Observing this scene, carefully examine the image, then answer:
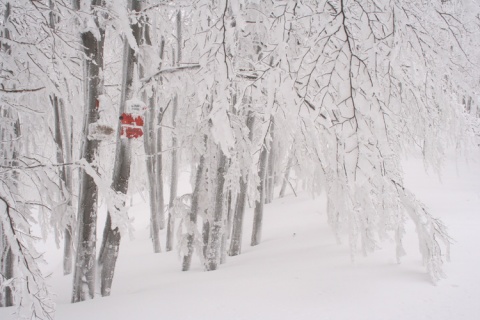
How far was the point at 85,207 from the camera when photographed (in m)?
4.32

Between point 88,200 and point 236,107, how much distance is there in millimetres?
3333

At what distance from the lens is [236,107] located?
1.82m

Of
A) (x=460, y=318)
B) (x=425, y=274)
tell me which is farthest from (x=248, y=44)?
(x=460, y=318)

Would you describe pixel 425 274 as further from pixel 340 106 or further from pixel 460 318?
pixel 340 106

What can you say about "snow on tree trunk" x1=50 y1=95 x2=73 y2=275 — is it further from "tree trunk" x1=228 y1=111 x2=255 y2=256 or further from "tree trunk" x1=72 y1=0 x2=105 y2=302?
"tree trunk" x1=228 y1=111 x2=255 y2=256

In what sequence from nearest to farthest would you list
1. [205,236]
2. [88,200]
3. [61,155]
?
[88,200]
[205,236]
[61,155]

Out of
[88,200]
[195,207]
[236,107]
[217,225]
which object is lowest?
[217,225]

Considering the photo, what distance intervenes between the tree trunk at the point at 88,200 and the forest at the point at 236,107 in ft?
0.06

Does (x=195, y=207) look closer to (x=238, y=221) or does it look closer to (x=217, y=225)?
(x=217, y=225)

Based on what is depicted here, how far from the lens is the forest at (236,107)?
1932 mm

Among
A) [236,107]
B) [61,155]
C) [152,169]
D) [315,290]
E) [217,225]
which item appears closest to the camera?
[236,107]

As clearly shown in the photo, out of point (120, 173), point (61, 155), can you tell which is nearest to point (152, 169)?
point (61, 155)

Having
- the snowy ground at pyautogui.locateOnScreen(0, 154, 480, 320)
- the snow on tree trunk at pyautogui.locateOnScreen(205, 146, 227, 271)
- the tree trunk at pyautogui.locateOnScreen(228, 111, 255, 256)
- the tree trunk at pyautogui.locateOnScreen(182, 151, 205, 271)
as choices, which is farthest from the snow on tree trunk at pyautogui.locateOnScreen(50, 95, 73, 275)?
the tree trunk at pyautogui.locateOnScreen(228, 111, 255, 256)

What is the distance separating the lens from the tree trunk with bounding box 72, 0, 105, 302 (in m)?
4.28
